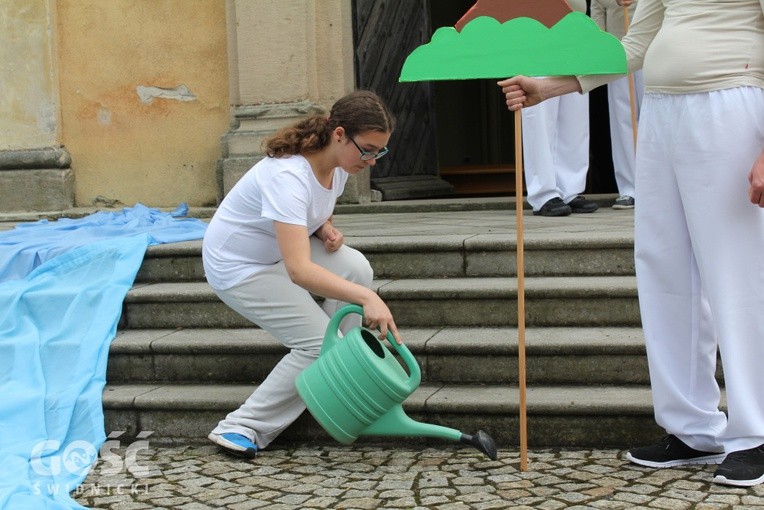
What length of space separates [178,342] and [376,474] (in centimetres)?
125

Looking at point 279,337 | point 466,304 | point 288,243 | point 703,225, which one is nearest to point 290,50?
point 466,304

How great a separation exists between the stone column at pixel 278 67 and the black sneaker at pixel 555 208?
1591 millimetres

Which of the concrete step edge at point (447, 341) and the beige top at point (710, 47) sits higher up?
the beige top at point (710, 47)

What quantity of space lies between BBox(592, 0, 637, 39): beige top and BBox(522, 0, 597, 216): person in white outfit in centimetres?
43

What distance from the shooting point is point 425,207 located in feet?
24.0

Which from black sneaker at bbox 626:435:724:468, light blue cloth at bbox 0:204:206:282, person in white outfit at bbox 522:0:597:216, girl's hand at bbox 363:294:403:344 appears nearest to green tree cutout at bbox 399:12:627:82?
girl's hand at bbox 363:294:403:344

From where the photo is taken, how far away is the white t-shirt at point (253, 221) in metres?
3.84

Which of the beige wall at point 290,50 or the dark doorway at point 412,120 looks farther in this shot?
the dark doorway at point 412,120

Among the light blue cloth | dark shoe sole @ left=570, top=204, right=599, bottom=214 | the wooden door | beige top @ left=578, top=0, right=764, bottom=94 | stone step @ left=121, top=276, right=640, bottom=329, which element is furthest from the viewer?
the wooden door

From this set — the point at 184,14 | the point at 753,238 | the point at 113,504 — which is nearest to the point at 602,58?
the point at 753,238

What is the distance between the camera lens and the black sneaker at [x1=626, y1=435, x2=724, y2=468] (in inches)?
141

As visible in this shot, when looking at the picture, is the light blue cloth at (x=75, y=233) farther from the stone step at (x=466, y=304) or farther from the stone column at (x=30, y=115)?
the stone column at (x=30, y=115)

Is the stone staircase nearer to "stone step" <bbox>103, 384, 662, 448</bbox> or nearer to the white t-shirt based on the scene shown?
"stone step" <bbox>103, 384, 662, 448</bbox>

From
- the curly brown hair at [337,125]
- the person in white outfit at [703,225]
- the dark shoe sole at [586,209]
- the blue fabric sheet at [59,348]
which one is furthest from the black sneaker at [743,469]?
the dark shoe sole at [586,209]
